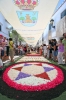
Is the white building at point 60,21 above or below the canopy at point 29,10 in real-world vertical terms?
above

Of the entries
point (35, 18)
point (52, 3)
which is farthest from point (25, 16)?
point (52, 3)

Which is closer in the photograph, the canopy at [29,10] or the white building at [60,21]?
the canopy at [29,10]

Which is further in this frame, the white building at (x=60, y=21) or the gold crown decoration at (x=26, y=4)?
the white building at (x=60, y=21)

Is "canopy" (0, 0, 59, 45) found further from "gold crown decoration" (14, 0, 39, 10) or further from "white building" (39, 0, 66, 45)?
"white building" (39, 0, 66, 45)

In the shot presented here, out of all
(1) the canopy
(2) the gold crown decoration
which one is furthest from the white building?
(2) the gold crown decoration

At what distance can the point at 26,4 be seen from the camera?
4562mm

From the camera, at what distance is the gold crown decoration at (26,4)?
4.40m

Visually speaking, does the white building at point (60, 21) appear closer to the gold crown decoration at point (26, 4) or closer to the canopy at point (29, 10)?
the canopy at point (29, 10)

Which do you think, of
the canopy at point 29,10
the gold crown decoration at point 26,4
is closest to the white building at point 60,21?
the canopy at point 29,10

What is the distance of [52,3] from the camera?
4.55m

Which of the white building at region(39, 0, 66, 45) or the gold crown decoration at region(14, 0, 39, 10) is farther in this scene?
the white building at region(39, 0, 66, 45)

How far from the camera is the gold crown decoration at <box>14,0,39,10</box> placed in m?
4.40

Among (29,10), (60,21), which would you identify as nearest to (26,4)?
(29,10)

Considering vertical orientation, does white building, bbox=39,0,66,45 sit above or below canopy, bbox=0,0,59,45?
above
